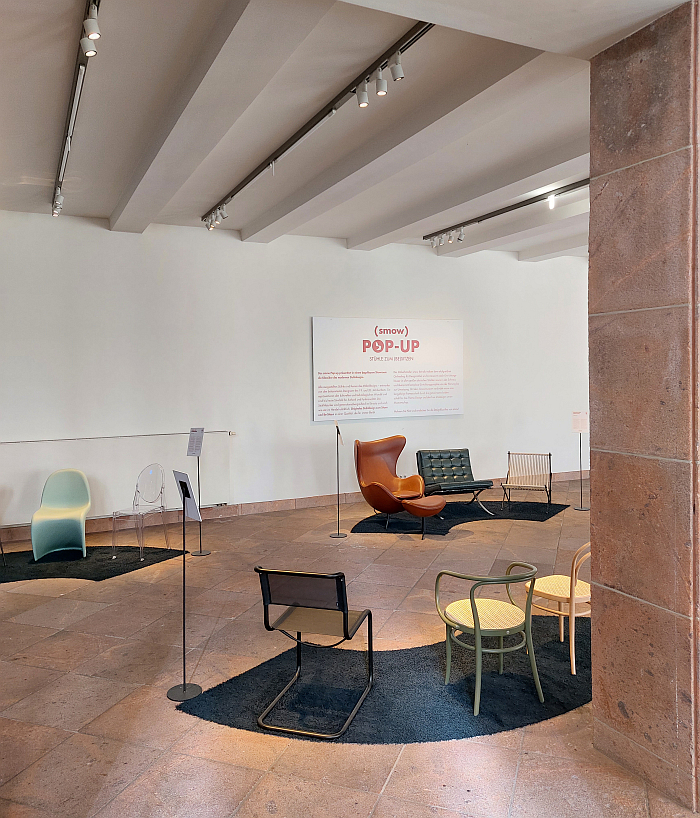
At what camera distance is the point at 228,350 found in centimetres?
800

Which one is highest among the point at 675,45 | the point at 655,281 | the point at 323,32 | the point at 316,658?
the point at 323,32

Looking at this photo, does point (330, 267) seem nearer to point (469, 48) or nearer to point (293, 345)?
point (293, 345)

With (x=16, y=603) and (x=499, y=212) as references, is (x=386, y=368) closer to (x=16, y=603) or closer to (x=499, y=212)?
→ (x=499, y=212)

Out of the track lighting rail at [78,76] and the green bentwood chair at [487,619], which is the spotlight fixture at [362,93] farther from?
the green bentwood chair at [487,619]

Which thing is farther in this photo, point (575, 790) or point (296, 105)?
point (296, 105)

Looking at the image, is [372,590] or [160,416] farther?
[160,416]

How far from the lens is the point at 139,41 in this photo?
3584 mm

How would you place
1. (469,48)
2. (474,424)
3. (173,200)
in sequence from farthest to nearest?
1. (474,424)
2. (173,200)
3. (469,48)

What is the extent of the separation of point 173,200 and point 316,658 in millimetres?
4831

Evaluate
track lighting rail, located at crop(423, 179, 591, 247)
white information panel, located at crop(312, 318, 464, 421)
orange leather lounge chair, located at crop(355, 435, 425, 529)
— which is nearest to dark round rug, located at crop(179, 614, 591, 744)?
orange leather lounge chair, located at crop(355, 435, 425, 529)

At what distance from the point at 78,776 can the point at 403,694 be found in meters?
1.65

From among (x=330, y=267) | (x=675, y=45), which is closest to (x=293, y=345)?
(x=330, y=267)

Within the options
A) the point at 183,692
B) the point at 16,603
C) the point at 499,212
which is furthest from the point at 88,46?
the point at 499,212

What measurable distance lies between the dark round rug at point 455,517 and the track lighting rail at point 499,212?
137 inches
